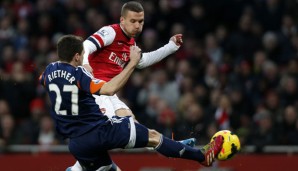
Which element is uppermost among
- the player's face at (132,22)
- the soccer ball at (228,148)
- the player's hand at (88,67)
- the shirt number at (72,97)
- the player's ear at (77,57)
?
the player's face at (132,22)

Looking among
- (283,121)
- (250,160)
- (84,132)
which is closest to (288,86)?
(283,121)

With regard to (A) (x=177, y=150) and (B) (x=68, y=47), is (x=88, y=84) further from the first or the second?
(A) (x=177, y=150)

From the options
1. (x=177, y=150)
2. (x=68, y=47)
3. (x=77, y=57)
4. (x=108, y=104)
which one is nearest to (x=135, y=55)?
(x=77, y=57)

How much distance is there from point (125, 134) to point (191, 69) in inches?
249

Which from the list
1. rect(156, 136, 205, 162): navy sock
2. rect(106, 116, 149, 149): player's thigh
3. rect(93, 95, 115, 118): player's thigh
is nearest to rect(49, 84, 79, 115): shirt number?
rect(106, 116, 149, 149): player's thigh

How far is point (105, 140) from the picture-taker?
1045cm

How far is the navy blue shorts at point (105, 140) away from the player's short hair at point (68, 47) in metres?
0.89

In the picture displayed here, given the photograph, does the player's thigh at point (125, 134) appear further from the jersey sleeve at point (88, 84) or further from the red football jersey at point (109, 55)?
the red football jersey at point (109, 55)

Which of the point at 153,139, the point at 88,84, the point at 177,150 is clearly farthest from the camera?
the point at 177,150

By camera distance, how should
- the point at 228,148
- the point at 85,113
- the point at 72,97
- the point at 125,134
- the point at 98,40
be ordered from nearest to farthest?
the point at 72,97 → the point at 85,113 → the point at 125,134 → the point at 228,148 → the point at 98,40

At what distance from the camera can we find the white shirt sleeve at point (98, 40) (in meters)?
11.4

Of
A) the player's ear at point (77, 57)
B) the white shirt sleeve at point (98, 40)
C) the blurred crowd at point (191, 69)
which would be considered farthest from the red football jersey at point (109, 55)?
the blurred crowd at point (191, 69)

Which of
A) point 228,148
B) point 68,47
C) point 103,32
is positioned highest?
point 103,32

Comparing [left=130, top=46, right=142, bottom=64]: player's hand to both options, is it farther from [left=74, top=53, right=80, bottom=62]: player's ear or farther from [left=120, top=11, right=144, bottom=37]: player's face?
[left=120, top=11, right=144, bottom=37]: player's face
